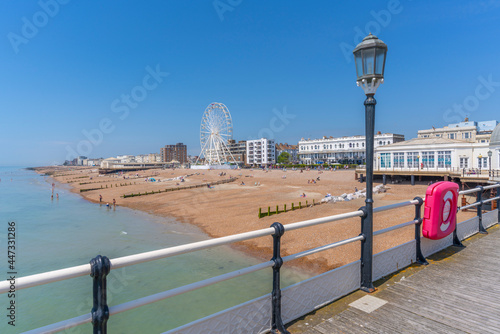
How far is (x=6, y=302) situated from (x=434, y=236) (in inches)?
631

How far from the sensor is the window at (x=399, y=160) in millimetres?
41031

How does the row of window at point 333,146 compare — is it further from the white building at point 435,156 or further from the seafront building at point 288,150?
the white building at point 435,156

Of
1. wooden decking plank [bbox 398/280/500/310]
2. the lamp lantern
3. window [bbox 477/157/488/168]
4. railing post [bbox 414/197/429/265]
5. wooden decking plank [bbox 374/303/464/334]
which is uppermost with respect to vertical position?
the lamp lantern

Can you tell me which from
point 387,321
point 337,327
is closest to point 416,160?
point 387,321

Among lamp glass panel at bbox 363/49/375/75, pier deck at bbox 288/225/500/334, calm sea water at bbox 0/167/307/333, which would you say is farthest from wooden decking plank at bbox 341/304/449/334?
Result: calm sea water at bbox 0/167/307/333

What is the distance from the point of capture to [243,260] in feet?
50.7

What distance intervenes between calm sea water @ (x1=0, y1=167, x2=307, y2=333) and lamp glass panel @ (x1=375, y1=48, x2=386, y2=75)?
9486 millimetres

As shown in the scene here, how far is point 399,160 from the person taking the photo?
4141cm

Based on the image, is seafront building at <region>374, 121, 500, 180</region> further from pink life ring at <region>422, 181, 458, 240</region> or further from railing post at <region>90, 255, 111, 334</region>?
railing post at <region>90, 255, 111, 334</region>

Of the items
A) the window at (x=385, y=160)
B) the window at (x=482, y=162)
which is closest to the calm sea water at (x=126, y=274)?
the window at (x=385, y=160)

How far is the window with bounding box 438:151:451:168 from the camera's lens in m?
37.1

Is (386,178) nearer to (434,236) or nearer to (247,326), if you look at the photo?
(434,236)

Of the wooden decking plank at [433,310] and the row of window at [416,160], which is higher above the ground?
the row of window at [416,160]

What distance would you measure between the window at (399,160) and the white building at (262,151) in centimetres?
8212
